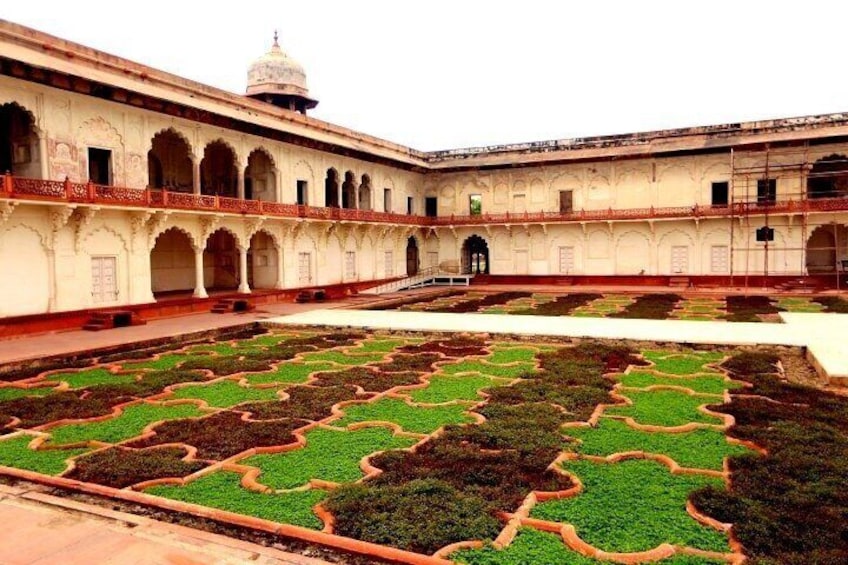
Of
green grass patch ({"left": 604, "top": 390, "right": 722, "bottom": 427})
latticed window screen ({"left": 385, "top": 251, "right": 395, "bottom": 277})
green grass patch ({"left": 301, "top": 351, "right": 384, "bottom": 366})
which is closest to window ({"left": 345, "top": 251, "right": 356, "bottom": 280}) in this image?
latticed window screen ({"left": 385, "top": 251, "right": 395, "bottom": 277})

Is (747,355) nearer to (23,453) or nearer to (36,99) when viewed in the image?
(23,453)

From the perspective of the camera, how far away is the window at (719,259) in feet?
90.2

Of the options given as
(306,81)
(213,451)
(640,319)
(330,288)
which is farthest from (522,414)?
(306,81)

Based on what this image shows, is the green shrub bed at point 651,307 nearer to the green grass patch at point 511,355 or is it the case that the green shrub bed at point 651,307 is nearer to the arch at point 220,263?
the green grass patch at point 511,355

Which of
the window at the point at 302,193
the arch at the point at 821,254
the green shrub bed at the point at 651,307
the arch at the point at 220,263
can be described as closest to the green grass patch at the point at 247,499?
the green shrub bed at the point at 651,307

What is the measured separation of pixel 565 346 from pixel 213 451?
23.2 ft

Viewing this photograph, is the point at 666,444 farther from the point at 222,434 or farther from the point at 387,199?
the point at 387,199

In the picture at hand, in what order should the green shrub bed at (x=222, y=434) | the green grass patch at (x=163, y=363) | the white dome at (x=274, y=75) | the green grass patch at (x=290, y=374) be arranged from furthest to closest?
the white dome at (x=274, y=75), the green grass patch at (x=163, y=363), the green grass patch at (x=290, y=374), the green shrub bed at (x=222, y=434)

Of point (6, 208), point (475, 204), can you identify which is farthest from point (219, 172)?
point (475, 204)

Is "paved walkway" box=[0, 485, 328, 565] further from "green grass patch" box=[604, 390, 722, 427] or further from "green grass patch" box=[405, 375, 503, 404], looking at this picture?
"green grass patch" box=[604, 390, 722, 427]

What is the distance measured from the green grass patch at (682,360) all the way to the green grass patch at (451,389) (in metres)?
2.63

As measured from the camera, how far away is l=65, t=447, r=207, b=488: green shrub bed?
484 cm

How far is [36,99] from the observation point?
14.7 meters

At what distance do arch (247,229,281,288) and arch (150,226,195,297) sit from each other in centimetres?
212
